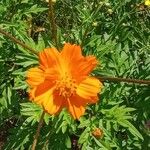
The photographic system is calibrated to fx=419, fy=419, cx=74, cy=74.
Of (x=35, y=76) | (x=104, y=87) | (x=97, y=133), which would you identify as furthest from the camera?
(x=104, y=87)

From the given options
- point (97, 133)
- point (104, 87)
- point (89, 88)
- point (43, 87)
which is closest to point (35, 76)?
point (43, 87)

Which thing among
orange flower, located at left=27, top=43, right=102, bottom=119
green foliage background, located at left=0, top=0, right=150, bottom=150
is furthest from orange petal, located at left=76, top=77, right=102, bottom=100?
green foliage background, located at left=0, top=0, right=150, bottom=150

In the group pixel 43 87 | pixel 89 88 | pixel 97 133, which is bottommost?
pixel 97 133

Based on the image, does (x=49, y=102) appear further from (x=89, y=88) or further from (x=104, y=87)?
(x=104, y=87)

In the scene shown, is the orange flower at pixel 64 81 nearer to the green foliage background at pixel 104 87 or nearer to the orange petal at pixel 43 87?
the orange petal at pixel 43 87

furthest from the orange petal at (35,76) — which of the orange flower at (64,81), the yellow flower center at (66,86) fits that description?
the yellow flower center at (66,86)

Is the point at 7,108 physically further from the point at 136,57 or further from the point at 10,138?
the point at 136,57
